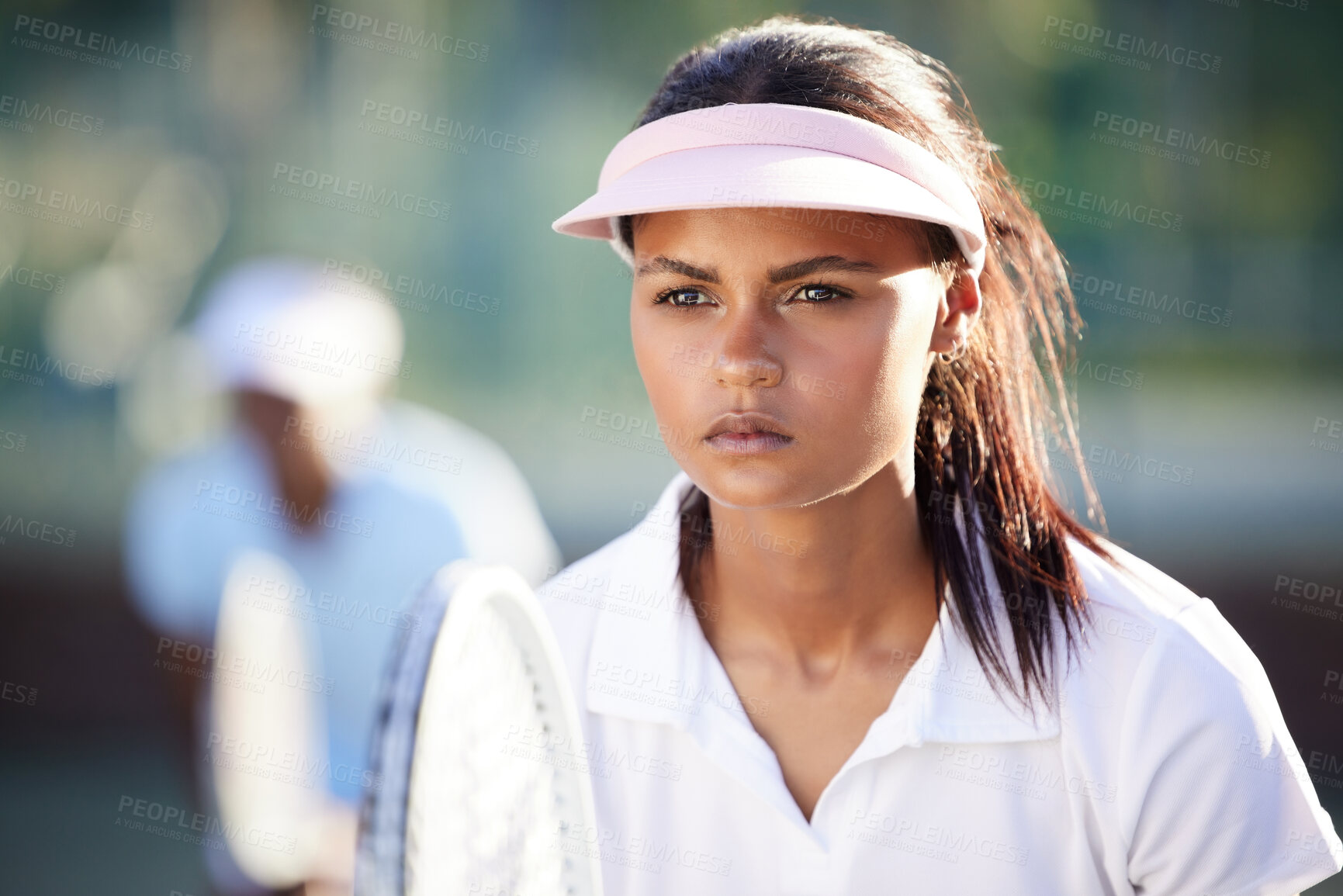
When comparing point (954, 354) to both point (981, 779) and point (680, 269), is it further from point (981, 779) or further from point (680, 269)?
point (981, 779)

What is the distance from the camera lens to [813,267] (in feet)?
5.83

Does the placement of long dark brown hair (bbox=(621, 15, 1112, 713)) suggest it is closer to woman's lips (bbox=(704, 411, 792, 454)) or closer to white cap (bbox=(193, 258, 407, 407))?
woman's lips (bbox=(704, 411, 792, 454))

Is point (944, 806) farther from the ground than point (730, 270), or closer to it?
closer to it

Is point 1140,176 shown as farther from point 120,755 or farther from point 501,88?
point 120,755

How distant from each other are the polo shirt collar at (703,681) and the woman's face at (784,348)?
388 mm

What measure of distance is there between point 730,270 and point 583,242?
16.2 feet

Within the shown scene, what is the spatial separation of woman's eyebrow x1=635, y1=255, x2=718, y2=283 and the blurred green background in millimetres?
4546

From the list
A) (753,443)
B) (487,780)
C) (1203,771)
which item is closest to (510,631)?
(487,780)

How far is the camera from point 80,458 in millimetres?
6590

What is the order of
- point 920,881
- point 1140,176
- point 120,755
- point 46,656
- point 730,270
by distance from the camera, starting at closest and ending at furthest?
point 730,270
point 920,881
point 120,755
point 46,656
point 1140,176

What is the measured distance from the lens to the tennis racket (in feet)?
3.66

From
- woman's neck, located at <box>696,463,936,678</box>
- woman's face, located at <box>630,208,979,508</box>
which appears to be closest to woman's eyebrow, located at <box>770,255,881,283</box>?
woman's face, located at <box>630,208,979,508</box>

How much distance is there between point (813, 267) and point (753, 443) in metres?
0.28

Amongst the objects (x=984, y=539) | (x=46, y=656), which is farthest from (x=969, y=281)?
(x=46, y=656)
